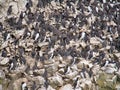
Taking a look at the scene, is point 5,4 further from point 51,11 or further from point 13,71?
point 13,71

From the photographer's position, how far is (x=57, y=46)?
18328 mm

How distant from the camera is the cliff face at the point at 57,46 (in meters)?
16.4

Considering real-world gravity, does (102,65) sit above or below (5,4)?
below

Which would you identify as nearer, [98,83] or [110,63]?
[98,83]

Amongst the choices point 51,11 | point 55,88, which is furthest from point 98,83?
point 51,11

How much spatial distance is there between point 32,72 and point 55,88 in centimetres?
123

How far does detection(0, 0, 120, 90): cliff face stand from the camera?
16.4m

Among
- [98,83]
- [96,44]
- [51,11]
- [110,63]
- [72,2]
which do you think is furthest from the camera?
[72,2]

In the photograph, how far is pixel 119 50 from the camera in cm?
1959

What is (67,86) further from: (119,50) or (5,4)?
(5,4)

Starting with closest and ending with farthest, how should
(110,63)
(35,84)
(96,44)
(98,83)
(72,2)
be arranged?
1. (35,84)
2. (98,83)
3. (110,63)
4. (96,44)
5. (72,2)

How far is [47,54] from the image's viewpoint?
17.6 metres

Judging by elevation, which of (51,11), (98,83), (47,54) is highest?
(51,11)

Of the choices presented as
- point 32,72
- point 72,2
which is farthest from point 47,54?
point 72,2
